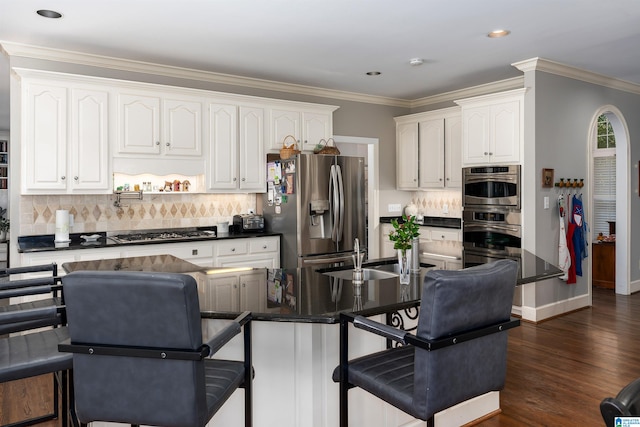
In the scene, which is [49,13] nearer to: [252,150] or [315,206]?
[252,150]

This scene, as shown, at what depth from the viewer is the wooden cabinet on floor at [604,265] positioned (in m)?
6.41

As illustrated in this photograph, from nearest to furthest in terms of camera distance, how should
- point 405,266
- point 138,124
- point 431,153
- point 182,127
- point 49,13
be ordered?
1. point 405,266
2. point 49,13
3. point 138,124
4. point 182,127
5. point 431,153

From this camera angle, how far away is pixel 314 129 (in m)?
5.67

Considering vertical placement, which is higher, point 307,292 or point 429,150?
point 429,150

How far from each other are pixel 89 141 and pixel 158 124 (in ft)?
2.13

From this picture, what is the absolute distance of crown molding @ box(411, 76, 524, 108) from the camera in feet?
18.2

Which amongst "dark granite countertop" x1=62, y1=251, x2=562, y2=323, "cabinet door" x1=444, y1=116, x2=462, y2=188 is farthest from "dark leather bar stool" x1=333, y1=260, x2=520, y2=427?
"cabinet door" x1=444, y1=116, x2=462, y2=188

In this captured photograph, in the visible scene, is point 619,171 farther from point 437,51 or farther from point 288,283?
point 288,283

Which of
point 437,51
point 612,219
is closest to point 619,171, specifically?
point 612,219

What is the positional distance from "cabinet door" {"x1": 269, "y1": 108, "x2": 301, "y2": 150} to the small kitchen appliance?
2.68 feet

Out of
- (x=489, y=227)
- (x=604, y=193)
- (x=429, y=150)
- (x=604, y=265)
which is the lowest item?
(x=604, y=265)

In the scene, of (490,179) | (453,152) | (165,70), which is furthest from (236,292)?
(453,152)

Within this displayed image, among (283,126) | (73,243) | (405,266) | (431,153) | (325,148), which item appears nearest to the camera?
(405,266)

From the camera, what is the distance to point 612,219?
7031mm
